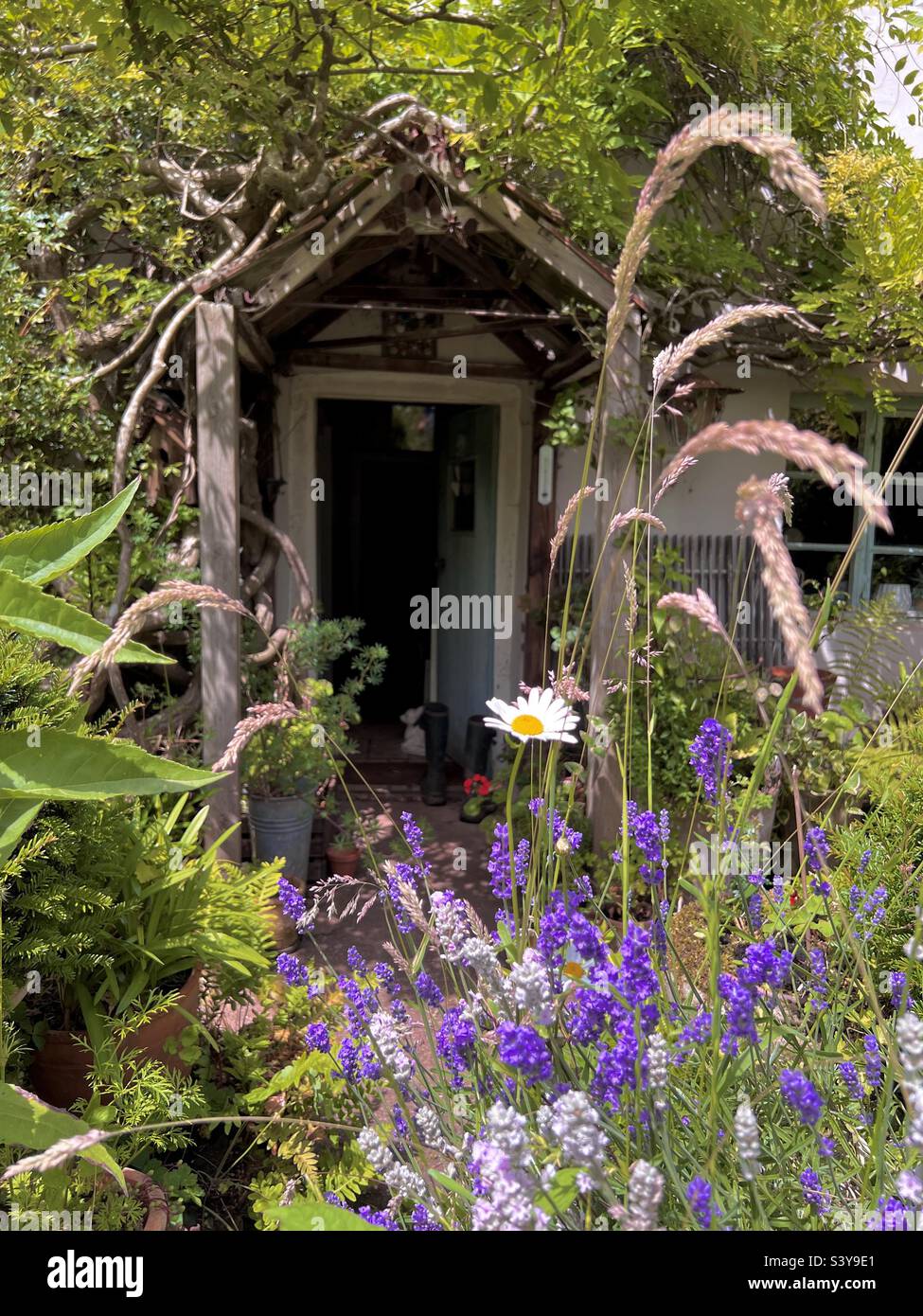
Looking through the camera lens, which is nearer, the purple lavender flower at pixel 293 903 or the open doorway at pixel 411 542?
the purple lavender flower at pixel 293 903

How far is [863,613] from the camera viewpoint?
5.21 metres

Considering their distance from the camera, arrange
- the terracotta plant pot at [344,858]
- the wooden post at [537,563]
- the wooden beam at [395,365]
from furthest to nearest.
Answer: the wooden post at [537,563], the wooden beam at [395,365], the terracotta plant pot at [344,858]

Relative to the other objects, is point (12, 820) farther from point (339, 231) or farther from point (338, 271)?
point (338, 271)

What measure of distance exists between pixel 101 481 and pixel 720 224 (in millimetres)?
4219

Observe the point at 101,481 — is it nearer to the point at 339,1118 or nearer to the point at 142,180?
the point at 142,180

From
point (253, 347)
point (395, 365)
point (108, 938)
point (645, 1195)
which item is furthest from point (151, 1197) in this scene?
point (395, 365)

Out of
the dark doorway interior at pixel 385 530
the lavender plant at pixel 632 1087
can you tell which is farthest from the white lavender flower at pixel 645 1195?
the dark doorway interior at pixel 385 530

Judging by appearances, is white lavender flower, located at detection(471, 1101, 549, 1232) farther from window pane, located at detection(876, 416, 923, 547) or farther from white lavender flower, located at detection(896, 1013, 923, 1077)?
window pane, located at detection(876, 416, 923, 547)

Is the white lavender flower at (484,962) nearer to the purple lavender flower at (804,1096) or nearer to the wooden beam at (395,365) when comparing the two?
the purple lavender flower at (804,1096)

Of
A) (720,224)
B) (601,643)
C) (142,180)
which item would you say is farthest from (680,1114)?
(720,224)

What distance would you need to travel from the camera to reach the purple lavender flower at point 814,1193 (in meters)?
1.04

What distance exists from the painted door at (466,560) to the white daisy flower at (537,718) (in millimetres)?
4961

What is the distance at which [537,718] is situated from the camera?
4.32ft

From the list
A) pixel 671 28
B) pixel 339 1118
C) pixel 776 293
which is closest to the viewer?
pixel 339 1118
